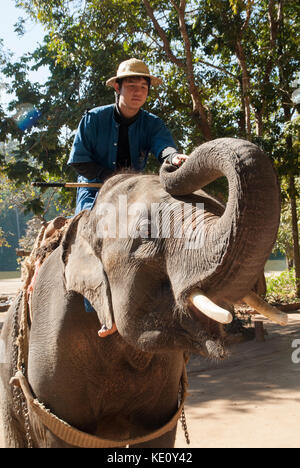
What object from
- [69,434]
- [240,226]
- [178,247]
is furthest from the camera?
[69,434]

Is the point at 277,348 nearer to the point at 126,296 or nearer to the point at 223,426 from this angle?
the point at 223,426

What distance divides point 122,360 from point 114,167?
0.98 metres

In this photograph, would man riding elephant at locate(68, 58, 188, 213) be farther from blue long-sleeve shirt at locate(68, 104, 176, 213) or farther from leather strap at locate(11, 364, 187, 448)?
leather strap at locate(11, 364, 187, 448)

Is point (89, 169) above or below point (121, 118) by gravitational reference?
below

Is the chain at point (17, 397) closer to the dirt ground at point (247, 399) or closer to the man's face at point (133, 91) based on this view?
the man's face at point (133, 91)

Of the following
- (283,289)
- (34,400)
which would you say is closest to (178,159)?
(34,400)

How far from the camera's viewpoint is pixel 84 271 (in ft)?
6.66

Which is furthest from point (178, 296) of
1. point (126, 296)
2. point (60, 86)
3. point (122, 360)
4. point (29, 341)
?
point (60, 86)

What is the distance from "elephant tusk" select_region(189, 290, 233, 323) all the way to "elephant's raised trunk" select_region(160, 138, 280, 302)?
0.13ft

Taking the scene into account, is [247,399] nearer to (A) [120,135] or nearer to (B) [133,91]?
(A) [120,135]

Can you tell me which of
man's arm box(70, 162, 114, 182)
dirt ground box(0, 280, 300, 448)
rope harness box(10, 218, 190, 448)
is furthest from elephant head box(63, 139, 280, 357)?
dirt ground box(0, 280, 300, 448)

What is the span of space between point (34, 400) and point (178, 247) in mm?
1141

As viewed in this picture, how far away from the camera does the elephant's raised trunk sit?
1.36 metres

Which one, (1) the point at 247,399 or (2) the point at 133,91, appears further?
(1) the point at 247,399
